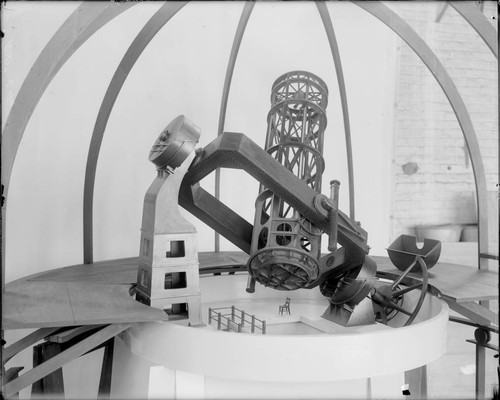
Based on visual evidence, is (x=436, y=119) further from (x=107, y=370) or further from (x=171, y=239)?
(x=107, y=370)

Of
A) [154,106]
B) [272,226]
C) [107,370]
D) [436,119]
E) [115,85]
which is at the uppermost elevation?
[436,119]

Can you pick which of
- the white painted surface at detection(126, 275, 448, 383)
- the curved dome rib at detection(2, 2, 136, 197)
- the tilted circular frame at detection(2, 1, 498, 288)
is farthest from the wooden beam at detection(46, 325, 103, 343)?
the curved dome rib at detection(2, 2, 136, 197)

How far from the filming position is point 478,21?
3318mm

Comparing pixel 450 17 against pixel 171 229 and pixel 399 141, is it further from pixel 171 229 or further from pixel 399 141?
pixel 171 229

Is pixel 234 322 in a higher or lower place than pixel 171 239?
lower

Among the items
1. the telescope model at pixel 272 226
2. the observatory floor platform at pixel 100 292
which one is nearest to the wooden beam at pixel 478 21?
the telescope model at pixel 272 226

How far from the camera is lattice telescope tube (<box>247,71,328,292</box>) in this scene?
127 inches

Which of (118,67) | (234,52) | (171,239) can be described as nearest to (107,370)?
(171,239)

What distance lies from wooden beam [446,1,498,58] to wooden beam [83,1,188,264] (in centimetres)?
193

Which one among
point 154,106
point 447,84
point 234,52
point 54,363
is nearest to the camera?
point 54,363

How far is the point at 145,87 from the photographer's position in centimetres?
562

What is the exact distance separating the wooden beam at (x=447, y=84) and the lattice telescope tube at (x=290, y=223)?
2.34 feet

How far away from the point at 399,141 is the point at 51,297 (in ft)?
16.3

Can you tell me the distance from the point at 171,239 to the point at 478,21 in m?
2.36
